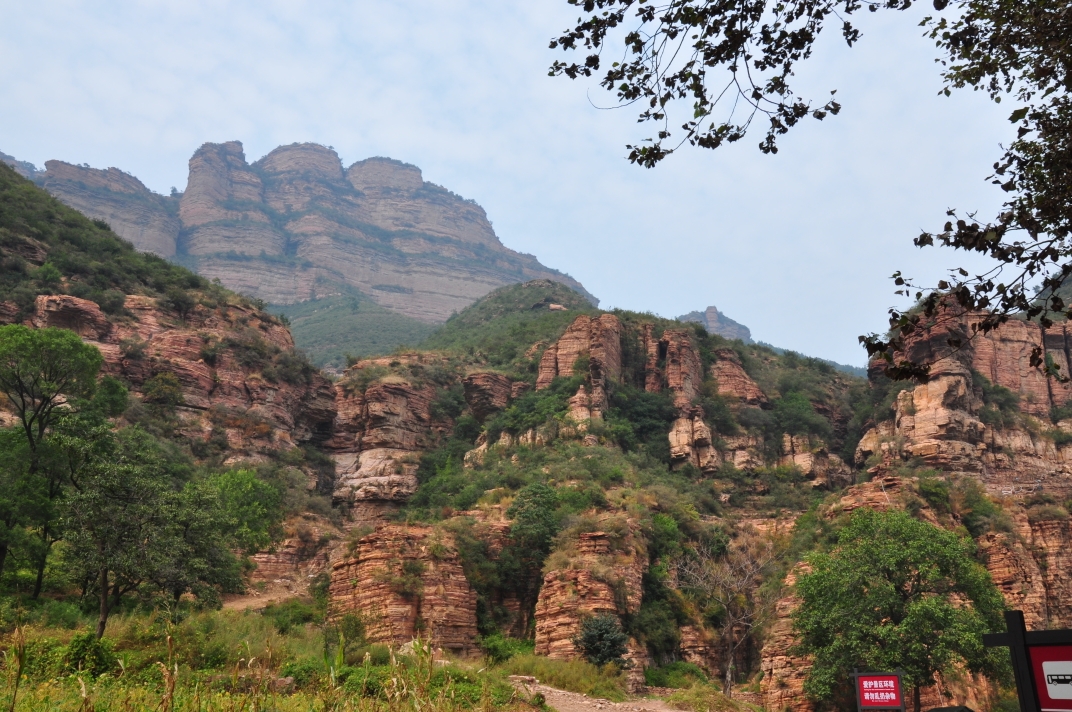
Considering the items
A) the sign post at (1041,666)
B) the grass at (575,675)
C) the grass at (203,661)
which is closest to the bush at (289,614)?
the grass at (203,661)

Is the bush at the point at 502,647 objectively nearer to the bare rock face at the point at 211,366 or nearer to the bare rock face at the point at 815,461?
the bare rock face at the point at 211,366

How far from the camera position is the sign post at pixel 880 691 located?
1350 centimetres

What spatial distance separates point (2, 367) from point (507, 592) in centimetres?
1758

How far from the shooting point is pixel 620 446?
150 ft

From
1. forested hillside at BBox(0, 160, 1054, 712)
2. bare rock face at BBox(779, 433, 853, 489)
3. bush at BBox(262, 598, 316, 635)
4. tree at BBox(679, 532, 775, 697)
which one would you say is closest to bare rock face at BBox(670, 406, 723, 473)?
forested hillside at BBox(0, 160, 1054, 712)

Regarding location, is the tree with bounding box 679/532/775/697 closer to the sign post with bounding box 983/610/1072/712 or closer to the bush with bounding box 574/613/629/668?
the bush with bounding box 574/613/629/668

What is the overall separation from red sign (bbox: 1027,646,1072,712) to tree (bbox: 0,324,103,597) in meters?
21.2

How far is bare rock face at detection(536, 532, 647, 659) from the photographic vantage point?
2553 centimetres

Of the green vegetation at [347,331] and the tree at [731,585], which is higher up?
the green vegetation at [347,331]

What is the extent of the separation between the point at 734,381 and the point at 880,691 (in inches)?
1631

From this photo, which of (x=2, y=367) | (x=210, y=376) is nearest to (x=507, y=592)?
(x=2, y=367)

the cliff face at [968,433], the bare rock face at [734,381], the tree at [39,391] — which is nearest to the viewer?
the tree at [39,391]

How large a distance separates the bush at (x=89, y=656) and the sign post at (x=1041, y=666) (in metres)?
13.5

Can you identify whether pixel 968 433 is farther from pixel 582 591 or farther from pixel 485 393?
pixel 485 393
